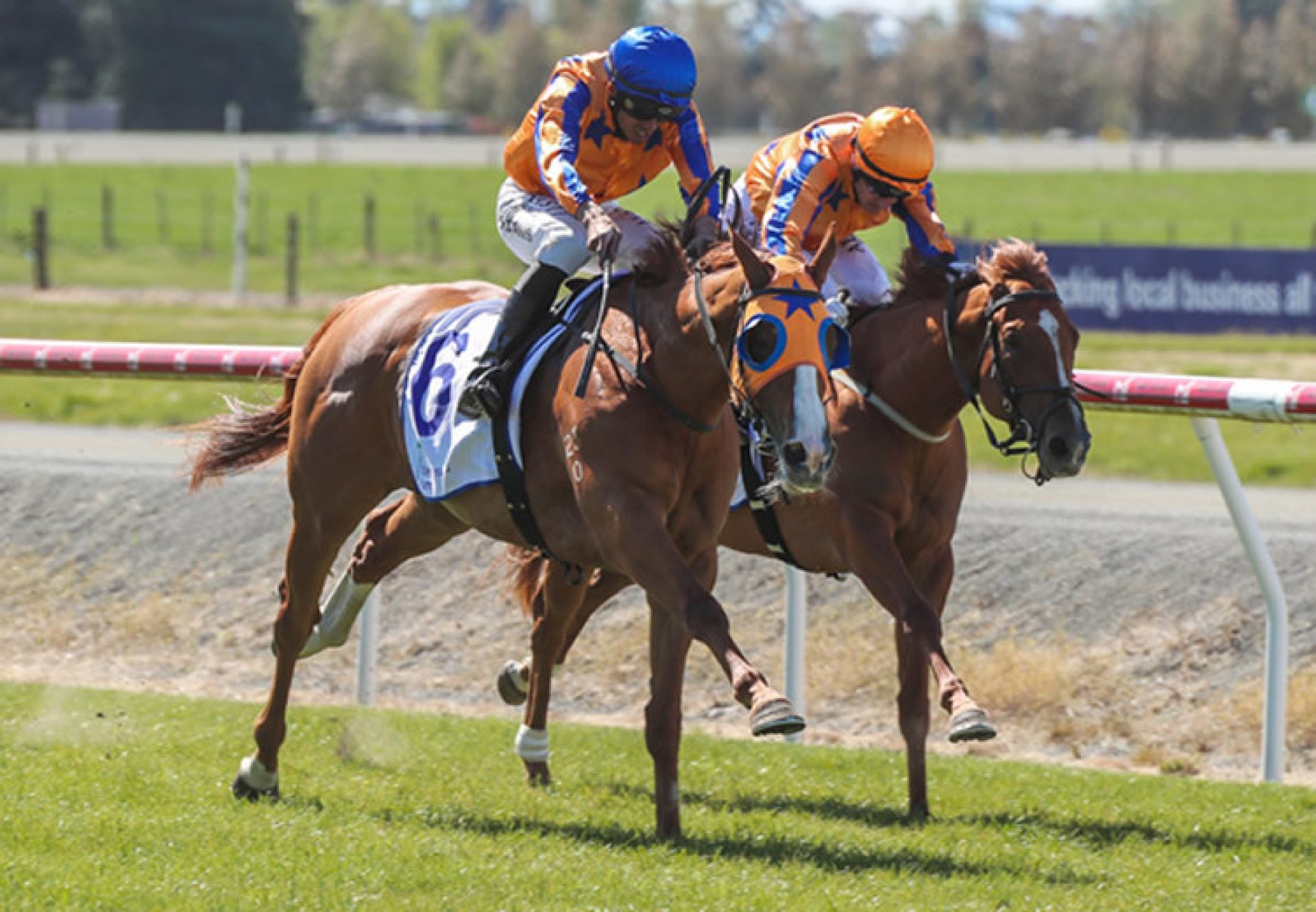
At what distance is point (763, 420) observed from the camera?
4965 millimetres

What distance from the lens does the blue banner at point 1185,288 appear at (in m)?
23.0

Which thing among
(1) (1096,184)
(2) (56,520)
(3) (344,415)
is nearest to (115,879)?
(3) (344,415)

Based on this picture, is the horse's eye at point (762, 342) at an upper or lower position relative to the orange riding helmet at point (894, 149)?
lower

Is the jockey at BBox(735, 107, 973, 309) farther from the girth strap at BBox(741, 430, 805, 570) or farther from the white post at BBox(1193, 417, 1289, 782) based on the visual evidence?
the white post at BBox(1193, 417, 1289, 782)

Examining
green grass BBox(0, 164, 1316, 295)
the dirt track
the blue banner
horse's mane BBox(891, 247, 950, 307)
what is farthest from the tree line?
horse's mane BBox(891, 247, 950, 307)

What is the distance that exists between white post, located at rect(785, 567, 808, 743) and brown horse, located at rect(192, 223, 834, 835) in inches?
42.9

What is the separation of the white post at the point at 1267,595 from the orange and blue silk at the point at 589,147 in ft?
6.53

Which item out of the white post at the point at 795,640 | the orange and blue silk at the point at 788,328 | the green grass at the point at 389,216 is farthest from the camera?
the green grass at the point at 389,216

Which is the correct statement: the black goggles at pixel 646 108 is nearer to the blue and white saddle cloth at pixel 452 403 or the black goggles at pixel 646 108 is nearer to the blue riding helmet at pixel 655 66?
the blue riding helmet at pixel 655 66

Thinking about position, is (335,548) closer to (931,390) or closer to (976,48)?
(931,390)

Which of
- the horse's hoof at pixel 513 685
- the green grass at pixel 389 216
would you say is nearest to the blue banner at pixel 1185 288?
the green grass at pixel 389 216

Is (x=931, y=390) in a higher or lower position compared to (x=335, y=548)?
higher

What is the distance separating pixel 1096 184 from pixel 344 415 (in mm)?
44266

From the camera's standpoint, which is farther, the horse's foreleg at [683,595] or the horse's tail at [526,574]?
the horse's tail at [526,574]
